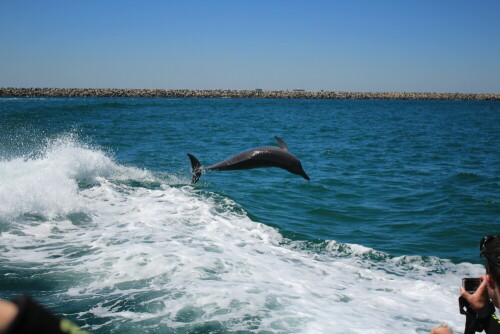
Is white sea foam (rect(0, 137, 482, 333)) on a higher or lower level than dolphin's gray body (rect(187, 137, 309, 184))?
lower

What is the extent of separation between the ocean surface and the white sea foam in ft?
0.09

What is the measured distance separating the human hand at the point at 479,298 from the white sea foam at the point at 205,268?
303cm

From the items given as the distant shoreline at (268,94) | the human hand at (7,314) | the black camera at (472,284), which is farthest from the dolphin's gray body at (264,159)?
the distant shoreline at (268,94)

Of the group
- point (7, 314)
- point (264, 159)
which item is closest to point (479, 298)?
point (7, 314)

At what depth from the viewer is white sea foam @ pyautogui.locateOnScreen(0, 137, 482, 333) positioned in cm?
520

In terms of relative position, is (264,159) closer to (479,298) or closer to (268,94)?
(479,298)

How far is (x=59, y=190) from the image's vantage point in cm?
1009

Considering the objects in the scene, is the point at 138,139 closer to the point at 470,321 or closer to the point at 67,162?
the point at 67,162

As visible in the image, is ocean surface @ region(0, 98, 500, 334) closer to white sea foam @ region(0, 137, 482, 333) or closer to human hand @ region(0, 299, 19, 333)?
white sea foam @ region(0, 137, 482, 333)

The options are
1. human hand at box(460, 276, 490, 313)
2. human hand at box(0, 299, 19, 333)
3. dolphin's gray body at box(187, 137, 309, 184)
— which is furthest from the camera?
dolphin's gray body at box(187, 137, 309, 184)

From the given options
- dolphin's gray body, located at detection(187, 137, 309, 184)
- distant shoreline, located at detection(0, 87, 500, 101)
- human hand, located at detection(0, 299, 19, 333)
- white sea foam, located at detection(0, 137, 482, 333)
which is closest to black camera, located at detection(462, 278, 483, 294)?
human hand, located at detection(0, 299, 19, 333)

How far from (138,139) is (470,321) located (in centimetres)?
2315

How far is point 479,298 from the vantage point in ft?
6.91

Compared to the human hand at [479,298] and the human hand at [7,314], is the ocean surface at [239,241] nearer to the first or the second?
the human hand at [479,298]
